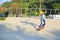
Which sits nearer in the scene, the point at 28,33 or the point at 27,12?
the point at 28,33

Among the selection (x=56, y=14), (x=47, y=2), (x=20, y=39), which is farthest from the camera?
(x=47, y=2)

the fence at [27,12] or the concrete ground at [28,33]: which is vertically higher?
the concrete ground at [28,33]

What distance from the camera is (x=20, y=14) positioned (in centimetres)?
2739

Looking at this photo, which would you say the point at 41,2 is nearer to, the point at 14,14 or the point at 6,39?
the point at 14,14

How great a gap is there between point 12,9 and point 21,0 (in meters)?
8.28

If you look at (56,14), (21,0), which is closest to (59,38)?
(56,14)

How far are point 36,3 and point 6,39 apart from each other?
2494 centimetres

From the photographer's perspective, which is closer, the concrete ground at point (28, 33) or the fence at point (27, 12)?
the concrete ground at point (28, 33)

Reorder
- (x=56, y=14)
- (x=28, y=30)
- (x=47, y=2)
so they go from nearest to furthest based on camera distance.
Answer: (x=28, y=30) → (x=56, y=14) → (x=47, y=2)

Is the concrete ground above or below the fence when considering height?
above

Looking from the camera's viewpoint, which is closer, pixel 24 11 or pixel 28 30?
pixel 28 30

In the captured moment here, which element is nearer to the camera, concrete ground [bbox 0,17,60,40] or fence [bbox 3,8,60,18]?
concrete ground [bbox 0,17,60,40]

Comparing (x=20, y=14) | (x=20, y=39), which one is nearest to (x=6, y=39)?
(x=20, y=39)

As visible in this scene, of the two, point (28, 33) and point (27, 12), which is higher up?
point (28, 33)
